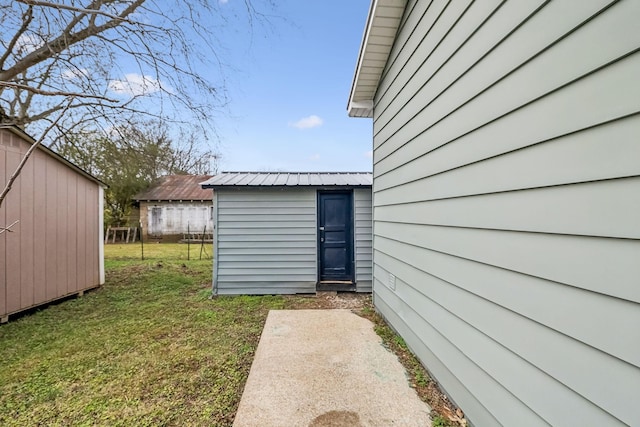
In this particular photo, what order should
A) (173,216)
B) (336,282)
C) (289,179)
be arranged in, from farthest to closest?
1. (173,216)
2. (289,179)
3. (336,282)

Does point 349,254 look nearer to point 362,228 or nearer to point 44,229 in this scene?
point 362,228

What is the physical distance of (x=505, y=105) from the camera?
63.9 inches

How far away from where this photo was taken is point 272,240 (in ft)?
18.4

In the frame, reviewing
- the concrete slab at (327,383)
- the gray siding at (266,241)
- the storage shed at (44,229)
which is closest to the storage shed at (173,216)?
the storage shed at (44,229)

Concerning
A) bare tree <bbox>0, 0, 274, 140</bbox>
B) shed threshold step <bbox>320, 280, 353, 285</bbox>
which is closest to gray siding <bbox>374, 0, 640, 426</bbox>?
shed threshold step <bbox>320, 280, 353, 285</bbox>

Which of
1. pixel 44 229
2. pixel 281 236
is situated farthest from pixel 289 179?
pixel 44 229

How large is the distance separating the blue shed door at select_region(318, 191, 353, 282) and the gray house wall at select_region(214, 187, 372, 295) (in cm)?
21

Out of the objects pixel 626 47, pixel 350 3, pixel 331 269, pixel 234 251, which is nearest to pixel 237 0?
pixel 350 3

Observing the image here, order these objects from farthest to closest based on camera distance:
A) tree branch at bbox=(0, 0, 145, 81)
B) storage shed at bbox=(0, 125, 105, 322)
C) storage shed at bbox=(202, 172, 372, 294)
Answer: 1. storage shed at bbox=(202, 172, 372, 294)
2. tree branch at bbox=(0, 0, 145, 81)
3. storage shed at bbox=(0, 125, 105, 322)

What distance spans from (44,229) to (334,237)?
15.7 ft

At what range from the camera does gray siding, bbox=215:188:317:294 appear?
5.53 m

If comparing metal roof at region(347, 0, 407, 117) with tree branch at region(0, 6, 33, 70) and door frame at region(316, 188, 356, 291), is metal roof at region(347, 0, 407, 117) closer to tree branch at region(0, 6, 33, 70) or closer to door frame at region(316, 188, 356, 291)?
door frame at region(316, 188, 356, 291)

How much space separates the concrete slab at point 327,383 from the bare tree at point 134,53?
3.91 meters

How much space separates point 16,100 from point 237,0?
5784 mm
